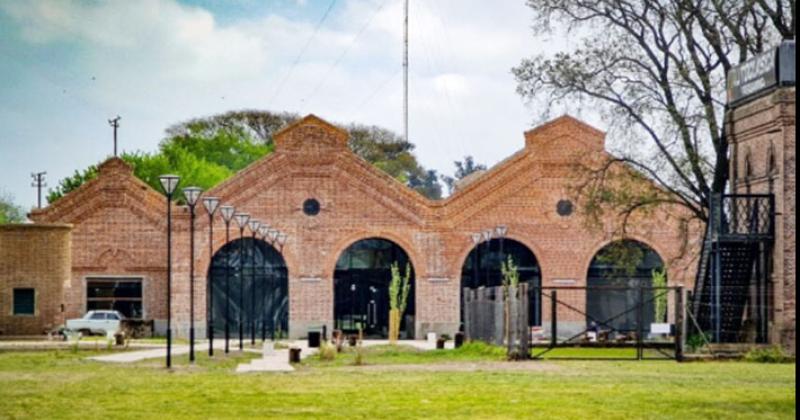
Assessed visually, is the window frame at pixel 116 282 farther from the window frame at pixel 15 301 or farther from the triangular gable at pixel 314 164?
the triangular gable at pixel 314 164

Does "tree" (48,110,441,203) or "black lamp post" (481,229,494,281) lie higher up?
"tree" (48,110,441,203)

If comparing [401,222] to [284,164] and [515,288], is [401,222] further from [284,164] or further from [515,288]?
[515,288]

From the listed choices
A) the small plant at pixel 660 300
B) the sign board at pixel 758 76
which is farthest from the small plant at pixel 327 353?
Result: the small plant at pixel 660 300

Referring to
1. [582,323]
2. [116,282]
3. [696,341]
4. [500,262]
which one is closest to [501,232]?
[500,262]

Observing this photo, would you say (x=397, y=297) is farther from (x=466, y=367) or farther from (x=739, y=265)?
(x=466, y=367)

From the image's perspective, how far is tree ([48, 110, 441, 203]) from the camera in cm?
10350

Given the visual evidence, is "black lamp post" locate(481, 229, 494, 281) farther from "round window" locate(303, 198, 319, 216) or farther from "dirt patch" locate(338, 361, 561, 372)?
"dirt patch" locate(338, 361, 561, 372)

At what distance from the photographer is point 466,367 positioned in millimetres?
34062

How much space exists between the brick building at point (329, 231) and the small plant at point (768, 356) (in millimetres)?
25674

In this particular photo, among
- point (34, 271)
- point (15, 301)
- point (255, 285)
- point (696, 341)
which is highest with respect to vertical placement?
point (34, 271)

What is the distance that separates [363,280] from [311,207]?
3882 mm

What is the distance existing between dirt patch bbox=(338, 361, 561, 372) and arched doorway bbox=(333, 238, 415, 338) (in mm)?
28901

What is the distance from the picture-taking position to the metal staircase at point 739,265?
4088 cm

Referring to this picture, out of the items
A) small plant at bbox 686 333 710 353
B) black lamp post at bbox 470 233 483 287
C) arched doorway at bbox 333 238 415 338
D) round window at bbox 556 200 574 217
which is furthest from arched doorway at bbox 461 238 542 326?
small plant at bbox 686 333 710 353
